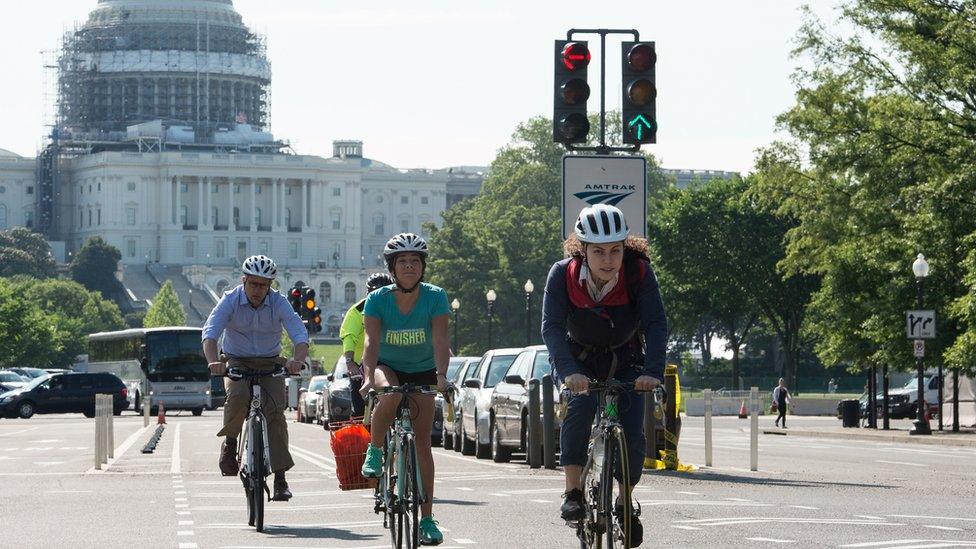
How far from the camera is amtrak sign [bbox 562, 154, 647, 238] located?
2291cm

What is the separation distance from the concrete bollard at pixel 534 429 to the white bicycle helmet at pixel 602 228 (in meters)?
14.0

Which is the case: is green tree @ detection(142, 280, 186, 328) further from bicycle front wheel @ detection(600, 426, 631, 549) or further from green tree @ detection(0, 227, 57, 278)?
bicycle front wheel @ detection(600, 426, 631, 549)

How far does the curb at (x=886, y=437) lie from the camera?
39.4 metres

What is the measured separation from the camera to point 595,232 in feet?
37.0

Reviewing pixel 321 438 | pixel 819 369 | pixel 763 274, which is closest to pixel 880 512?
pixel 321 438

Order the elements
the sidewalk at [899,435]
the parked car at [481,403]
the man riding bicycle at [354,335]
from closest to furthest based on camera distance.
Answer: the man riding bicycle at [354,335]
the parked car at [481,403]
the sidewalk at [899,435]

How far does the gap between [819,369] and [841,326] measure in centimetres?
6176

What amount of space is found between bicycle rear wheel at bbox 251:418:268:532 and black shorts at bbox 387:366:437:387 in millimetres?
2635

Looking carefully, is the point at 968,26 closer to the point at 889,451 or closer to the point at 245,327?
the point at 889,451

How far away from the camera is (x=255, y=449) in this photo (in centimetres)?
1548

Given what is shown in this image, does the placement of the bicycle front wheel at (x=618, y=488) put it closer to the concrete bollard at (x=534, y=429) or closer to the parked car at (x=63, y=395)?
the concrete bollard at (x=534, y=429)

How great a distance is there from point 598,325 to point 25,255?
183m

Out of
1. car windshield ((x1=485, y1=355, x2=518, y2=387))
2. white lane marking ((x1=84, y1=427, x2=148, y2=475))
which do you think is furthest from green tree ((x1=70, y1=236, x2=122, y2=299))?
car windshield ((x1=485, y1=355, x2=518, y2=387))

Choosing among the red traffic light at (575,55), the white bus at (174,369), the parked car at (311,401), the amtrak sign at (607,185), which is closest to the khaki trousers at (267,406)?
the red traffic light at (575,55)
